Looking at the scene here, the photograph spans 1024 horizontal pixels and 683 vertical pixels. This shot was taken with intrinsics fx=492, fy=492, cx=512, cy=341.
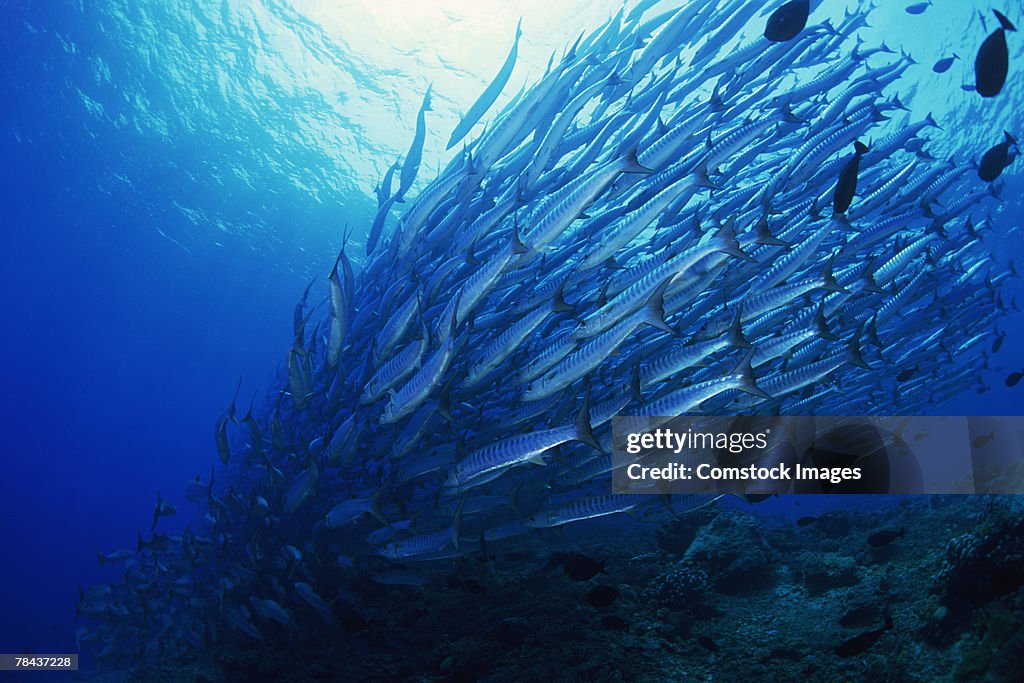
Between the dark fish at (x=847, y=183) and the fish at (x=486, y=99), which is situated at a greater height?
the fish at (x=486, y=99)

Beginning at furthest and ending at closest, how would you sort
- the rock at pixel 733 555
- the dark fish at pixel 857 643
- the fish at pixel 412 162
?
the rock at pixel 733 555, the fish at pixel 412 162, the dark fish at pixel 857 643

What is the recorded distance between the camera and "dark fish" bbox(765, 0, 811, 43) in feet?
14.8

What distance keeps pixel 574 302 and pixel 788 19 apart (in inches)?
141

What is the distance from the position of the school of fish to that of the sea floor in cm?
63

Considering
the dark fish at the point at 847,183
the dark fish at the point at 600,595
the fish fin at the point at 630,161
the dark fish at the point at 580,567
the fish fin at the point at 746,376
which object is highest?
the fish fin at the point at 630,161

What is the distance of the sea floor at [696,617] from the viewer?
4.82 m

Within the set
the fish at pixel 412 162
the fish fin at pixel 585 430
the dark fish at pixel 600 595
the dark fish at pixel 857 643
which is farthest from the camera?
the fish at pixel 412 162

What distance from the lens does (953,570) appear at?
17.1 feet

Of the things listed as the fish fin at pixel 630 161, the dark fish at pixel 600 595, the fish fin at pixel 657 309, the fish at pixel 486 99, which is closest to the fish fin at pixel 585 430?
the fish fin at pixel 657 309

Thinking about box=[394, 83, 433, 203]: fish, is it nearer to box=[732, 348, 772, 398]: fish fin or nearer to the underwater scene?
the underwater scene

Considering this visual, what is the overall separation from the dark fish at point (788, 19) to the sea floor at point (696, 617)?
5.20 m

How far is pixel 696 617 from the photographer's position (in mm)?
6574

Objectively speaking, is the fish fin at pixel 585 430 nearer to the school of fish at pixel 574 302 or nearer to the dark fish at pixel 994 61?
the school of fish at pixel 574 302

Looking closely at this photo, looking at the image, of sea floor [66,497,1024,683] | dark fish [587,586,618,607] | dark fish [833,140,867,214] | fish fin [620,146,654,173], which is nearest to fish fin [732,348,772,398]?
dark fish [833,140,867,214]
